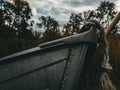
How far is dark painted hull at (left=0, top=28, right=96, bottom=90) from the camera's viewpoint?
357 centimetres

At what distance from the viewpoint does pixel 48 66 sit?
3.65 metres

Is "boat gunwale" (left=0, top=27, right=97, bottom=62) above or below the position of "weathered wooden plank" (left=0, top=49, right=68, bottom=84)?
above

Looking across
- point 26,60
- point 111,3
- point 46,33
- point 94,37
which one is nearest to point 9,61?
point 26,60

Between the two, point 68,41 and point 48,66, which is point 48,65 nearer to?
point 48,66

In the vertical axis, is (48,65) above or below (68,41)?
below

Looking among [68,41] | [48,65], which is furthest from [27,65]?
[68,41]

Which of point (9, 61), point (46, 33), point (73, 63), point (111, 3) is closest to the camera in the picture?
point (9, 61)

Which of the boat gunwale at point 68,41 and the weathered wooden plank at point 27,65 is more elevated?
the boat gunwale at point 68,41

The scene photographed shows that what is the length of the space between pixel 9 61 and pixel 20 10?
48483 mm

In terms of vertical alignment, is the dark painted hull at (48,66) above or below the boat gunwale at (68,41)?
below

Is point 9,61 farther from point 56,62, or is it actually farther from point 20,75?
point 56,62

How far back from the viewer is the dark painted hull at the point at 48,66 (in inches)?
141

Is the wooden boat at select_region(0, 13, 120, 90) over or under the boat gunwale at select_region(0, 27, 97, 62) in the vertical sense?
under

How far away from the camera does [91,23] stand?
3961mm
